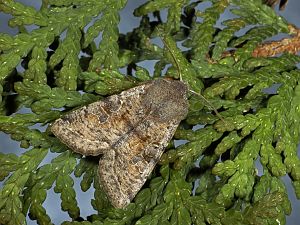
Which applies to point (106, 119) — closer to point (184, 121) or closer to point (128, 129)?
point (128, 129)

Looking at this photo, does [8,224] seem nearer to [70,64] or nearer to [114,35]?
[70,64]

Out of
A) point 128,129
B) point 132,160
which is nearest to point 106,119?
point 128,129

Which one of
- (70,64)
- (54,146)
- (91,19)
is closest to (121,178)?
A: (54,146)

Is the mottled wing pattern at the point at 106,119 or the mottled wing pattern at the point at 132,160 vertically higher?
the mottled wing pattern at the point at 106,119

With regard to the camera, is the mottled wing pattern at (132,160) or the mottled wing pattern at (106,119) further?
the mottled wing pattern at (106,119)
